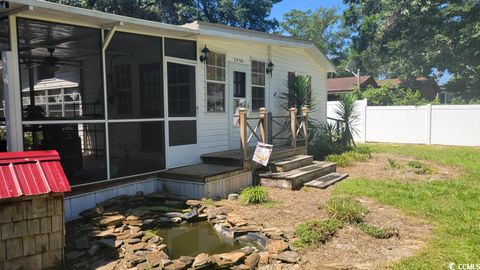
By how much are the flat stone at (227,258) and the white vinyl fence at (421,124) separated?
510 inches

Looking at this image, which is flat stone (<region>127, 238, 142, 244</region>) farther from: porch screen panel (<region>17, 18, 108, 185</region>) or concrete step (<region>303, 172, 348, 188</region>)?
concrete step (<region>303, 172, 348, 188</region>)

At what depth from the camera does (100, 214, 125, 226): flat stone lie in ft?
15.4

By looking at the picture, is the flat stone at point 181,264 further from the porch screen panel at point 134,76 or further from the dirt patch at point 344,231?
the porch screen panel at point 134,76

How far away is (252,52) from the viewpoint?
9.22 m

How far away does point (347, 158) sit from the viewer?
10.1m

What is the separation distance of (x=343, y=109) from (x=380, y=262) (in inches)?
397

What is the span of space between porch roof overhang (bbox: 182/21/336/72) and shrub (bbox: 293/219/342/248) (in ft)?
13.7

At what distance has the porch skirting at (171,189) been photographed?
5.42 metres

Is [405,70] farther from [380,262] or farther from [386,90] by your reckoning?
[380,262]

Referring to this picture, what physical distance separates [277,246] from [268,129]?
5190 mm

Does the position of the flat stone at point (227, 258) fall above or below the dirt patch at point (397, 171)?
below

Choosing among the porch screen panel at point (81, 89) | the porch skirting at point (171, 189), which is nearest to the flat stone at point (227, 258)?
the porch skirting at point (171, 189)

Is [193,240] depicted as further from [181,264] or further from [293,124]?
[293,124]

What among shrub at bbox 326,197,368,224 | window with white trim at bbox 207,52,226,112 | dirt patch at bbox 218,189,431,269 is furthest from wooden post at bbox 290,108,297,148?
shrub at bbox 326,197,368,224
